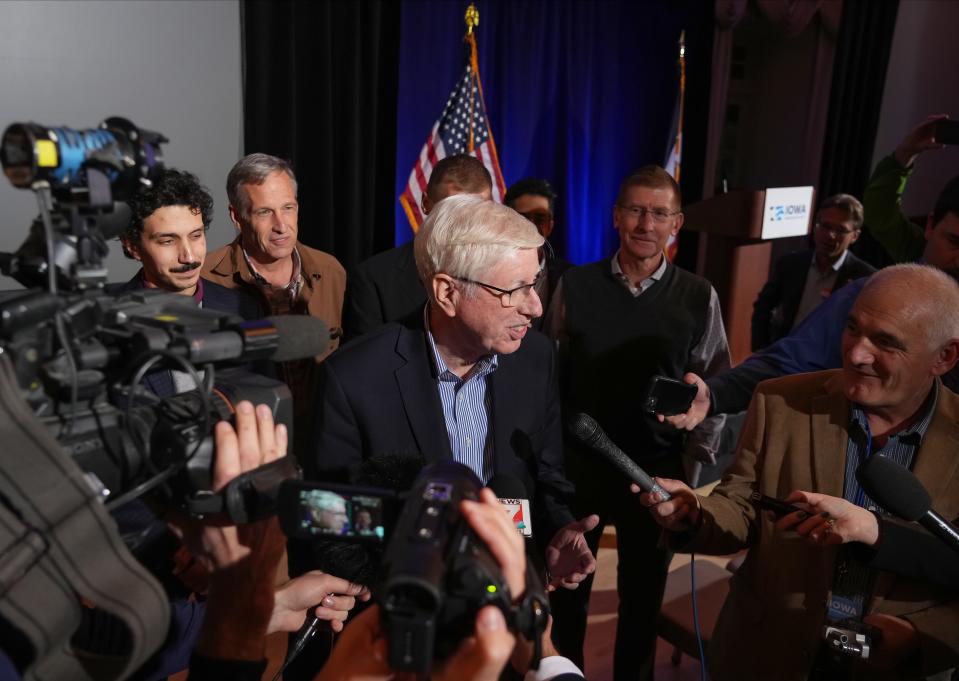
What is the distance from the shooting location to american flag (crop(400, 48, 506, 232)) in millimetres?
4082

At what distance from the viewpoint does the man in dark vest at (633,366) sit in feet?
7.05

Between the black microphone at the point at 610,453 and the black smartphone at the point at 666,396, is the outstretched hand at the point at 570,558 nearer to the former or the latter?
the black microphone at the point at 610,453

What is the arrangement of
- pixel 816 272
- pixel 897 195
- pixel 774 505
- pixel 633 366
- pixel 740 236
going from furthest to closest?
pixel 740 236
pixel 816 272
pixel 897 195
pixel 633 366
pixel 774 505

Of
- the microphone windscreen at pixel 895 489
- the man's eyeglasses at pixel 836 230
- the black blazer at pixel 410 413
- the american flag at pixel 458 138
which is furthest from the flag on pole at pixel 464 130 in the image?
the microphone windscreen at pixel 895 489

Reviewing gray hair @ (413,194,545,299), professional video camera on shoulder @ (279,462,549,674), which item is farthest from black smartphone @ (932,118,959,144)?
professional video camera on shoulder @ (279,462,549,674)

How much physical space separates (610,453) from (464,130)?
328cm

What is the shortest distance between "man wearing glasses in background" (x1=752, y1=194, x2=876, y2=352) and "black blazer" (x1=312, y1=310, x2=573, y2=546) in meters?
2.40

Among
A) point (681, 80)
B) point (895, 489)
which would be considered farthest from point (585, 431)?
point (681, 80)

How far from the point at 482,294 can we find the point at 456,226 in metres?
0.15

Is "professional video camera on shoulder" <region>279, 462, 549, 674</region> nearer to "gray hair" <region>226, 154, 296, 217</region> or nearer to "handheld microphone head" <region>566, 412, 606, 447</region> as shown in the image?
"handheld microphone head" <region>566, 412, 606, 447</region>

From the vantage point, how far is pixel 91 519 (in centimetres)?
69

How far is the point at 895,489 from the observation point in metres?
1.02

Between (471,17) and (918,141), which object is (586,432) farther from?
(471,17)

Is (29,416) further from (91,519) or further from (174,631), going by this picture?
(174,631)
